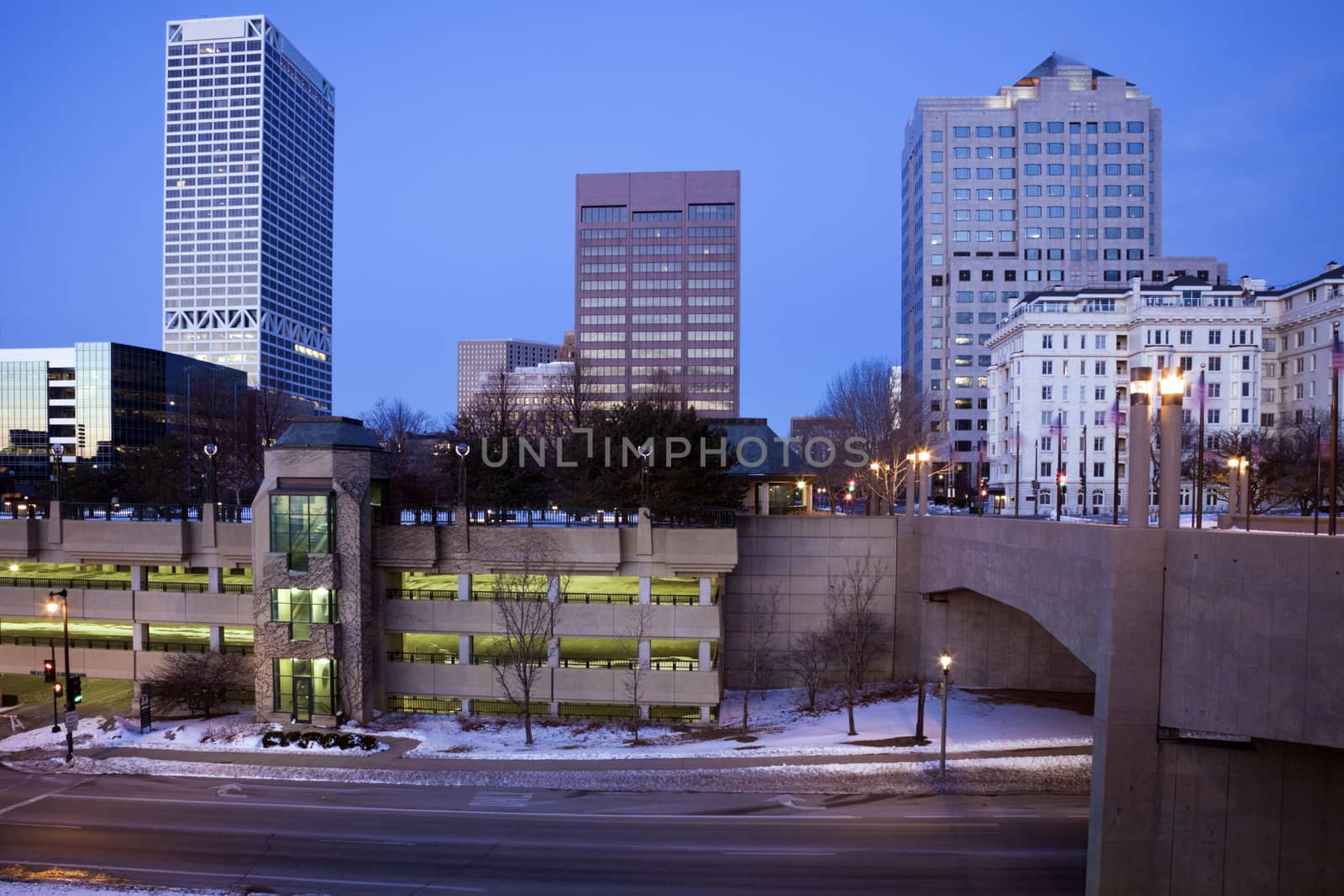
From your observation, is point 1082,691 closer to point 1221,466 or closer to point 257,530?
point 1221,466

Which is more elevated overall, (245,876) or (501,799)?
(245,876)

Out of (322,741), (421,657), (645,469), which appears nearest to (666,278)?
(645,469)

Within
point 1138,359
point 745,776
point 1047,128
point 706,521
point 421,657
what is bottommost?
point 745,776

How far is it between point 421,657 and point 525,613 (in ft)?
18.0

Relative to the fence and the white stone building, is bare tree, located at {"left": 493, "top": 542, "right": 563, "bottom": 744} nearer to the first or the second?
the fence

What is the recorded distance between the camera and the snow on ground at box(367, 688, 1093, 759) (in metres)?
25.8

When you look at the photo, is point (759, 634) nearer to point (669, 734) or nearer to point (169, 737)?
point (669, 734)

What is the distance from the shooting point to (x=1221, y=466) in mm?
48062

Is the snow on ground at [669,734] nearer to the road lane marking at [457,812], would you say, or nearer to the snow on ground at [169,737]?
the snow on ground at [169,737]

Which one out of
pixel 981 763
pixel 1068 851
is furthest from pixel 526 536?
pixel 1068 851

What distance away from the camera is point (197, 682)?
30.6 meters

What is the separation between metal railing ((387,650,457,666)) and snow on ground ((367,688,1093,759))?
7.37 feet

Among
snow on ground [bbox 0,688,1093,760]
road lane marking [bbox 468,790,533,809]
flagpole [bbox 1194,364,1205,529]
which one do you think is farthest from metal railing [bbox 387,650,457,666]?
flagpole [bbox 1194,364,1205,529]

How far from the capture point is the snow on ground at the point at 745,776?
73.4 feet
